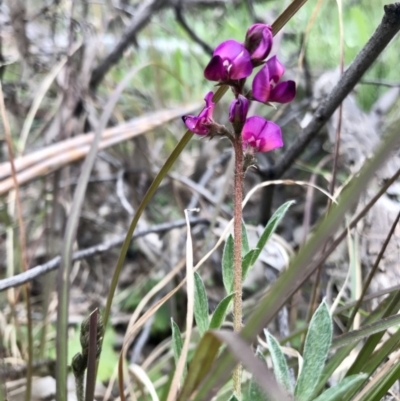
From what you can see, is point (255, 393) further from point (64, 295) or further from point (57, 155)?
point (57, 155)

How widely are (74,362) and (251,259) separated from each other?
0.20m

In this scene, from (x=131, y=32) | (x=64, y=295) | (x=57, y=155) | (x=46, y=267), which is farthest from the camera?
(x=131, y=32)

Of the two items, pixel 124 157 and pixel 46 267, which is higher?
pixel 124 157

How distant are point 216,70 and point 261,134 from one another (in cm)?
7

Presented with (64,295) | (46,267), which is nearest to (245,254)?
(64,295)

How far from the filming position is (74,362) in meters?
0.47

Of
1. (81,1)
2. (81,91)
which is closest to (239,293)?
(81,91)

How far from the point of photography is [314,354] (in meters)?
0.44

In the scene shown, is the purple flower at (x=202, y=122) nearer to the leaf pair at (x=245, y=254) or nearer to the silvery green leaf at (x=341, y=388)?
the leaf pair at (x=245, y=254)

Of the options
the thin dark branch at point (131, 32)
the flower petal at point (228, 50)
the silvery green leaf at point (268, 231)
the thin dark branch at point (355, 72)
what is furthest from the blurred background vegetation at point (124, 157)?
the flower petal at point (228, 50)

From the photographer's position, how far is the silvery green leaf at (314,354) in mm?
434

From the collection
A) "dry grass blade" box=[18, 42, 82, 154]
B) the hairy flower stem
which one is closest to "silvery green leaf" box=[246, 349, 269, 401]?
the hairy flower stem

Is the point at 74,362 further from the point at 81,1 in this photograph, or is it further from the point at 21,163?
the point at 81,1

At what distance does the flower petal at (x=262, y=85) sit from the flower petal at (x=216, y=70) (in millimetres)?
33
